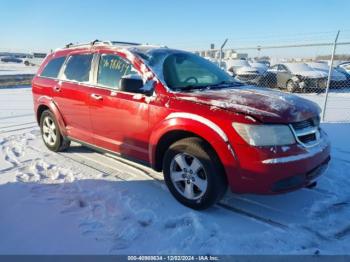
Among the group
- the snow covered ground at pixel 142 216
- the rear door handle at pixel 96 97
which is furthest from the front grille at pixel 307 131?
the rear door handle at pixel 96 97

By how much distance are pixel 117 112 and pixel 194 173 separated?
136cm

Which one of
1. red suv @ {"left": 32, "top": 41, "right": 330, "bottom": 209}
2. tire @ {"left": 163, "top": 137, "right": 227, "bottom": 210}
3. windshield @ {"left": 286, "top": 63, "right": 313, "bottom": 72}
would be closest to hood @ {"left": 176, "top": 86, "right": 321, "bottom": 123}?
red suv @ {"left": 32, "top": 41, "right": 330, "bottom": 209}

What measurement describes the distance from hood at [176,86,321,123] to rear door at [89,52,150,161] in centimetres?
67

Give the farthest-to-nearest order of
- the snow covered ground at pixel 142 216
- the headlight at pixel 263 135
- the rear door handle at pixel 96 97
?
the rear door handle at pixel 96 97, the headlight at pixel 263 135, the snow covered ground at pixel 142 216

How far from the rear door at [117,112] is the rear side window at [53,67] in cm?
113

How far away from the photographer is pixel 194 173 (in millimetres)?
3502

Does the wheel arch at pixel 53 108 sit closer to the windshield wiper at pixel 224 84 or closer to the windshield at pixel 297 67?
the windshield wiper at pixel 224 84

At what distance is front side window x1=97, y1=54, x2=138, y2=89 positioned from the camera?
164 inches

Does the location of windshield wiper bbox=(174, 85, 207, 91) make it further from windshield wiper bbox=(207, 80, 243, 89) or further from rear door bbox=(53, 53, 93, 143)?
rear door bbox=(53, 53, 93, 143)

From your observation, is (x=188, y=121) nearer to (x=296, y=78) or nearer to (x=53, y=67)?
(x=53, y=67)

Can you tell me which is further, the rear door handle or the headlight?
the rear door handle

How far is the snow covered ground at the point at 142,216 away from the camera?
9.57ft

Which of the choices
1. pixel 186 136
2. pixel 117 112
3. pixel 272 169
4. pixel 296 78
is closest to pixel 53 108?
pixel 117 112

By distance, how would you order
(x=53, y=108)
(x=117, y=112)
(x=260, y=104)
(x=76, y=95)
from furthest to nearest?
(x=53, y=108), (x=76, y=95), (x=117, y=112), (x=260, y=104)
